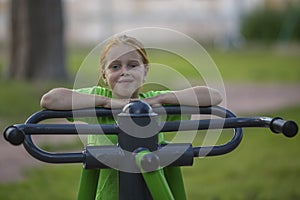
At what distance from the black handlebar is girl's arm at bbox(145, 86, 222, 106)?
0.08 ft

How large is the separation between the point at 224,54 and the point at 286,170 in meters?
17.5

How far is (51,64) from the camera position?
43.6ft

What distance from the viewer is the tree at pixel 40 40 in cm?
1317

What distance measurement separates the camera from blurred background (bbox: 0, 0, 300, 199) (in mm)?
6027

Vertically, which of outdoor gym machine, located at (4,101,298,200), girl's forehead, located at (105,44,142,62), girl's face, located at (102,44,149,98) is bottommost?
outdoor gym machine, located at (4,101,298,200)

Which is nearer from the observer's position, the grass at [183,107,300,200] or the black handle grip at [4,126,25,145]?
the black handle grip at [4,126,25,145]

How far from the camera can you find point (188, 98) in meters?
→ 2.69

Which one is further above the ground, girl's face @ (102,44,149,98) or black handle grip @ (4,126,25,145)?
girl's face @ (102,44,149,98)

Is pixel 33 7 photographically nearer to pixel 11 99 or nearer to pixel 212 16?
pixel 11 99

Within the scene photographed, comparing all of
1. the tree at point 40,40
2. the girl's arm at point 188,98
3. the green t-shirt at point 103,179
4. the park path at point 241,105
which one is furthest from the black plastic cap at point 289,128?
the tree at point 40,40

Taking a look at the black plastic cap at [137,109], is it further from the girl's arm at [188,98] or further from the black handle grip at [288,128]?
the black handle grip at [288,128]

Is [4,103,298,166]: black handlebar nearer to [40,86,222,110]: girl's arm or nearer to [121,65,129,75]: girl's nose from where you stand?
[40,86,222,110]: girl's arm

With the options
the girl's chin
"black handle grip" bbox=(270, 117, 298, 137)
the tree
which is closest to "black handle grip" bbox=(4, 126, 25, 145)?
the girl's chin

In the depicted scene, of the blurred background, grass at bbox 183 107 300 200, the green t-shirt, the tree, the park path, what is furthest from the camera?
the tree
